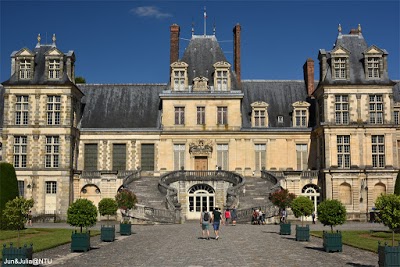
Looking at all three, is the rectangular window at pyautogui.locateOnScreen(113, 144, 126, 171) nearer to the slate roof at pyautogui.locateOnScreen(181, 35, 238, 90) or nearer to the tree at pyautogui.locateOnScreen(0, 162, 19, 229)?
the slate roof at pyautogui.locateOnScreen(181, 35, 238, 90)

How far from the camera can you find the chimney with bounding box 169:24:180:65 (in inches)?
1817

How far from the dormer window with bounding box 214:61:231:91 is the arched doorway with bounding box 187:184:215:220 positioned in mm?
8443

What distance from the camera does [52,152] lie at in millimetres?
40062

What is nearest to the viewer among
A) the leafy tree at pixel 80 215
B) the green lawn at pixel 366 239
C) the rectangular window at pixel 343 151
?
the green lawn at pixel 366 239

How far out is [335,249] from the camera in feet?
60.7

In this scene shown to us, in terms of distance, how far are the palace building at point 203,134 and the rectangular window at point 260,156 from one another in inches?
3.1

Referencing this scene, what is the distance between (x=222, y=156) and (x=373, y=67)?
13.3m

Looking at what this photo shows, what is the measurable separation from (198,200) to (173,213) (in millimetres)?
5780

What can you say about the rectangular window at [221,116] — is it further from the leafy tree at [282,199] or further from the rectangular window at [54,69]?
the rectangular window at [54,69]

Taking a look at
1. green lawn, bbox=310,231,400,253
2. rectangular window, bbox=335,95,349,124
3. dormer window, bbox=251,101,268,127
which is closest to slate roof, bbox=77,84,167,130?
dormer window, bbox=251,101,268,127

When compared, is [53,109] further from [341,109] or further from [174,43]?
[341,109]

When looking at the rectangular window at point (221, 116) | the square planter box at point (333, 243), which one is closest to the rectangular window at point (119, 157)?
the rectangular window at point (221, 116)

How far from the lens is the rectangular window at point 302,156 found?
4319 cm

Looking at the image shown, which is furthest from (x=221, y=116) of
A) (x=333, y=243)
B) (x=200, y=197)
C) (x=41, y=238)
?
(x=333, y=243)
